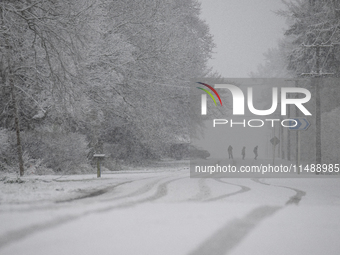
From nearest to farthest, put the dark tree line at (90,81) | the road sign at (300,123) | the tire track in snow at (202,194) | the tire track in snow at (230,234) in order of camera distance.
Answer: the tire track in snow at (230,234) → the tire track in snow at (202,194) → the dark tree line at (90,81) → the road sign at (300,123)

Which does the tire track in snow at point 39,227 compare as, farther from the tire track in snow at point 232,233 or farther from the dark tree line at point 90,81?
the dark tree line at point 90,81

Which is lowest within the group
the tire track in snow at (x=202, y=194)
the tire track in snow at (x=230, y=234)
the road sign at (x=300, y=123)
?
the tire track in snow at (x=230, y=234)

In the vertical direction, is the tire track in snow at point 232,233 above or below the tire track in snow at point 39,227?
below

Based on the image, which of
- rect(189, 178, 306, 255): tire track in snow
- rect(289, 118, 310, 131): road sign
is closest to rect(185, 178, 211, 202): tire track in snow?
rect(189, 178, 306, 255): tire track in snow

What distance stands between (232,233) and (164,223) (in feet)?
2.28

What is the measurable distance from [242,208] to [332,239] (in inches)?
46.2

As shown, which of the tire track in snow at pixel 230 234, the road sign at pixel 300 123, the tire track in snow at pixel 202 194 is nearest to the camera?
the tire track in snow at pixel 230 234

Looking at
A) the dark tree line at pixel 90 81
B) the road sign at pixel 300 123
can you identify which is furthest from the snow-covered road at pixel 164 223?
the road sign at pixel 300 123

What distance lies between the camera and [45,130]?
1625 centimetres

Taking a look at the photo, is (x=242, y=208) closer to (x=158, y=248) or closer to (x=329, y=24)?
(x=158, y=248)

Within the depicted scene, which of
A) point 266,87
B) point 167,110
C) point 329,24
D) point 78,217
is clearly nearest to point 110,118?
point 167,110

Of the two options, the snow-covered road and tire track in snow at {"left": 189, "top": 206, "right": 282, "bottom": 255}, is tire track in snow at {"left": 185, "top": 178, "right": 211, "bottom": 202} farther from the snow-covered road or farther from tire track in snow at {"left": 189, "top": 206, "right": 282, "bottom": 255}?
tire track in snow at {"left": 189, "top": 206, "right": 282, "bottom": 255}

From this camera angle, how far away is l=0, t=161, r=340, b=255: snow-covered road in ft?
9.89

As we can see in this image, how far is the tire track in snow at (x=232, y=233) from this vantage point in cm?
298
